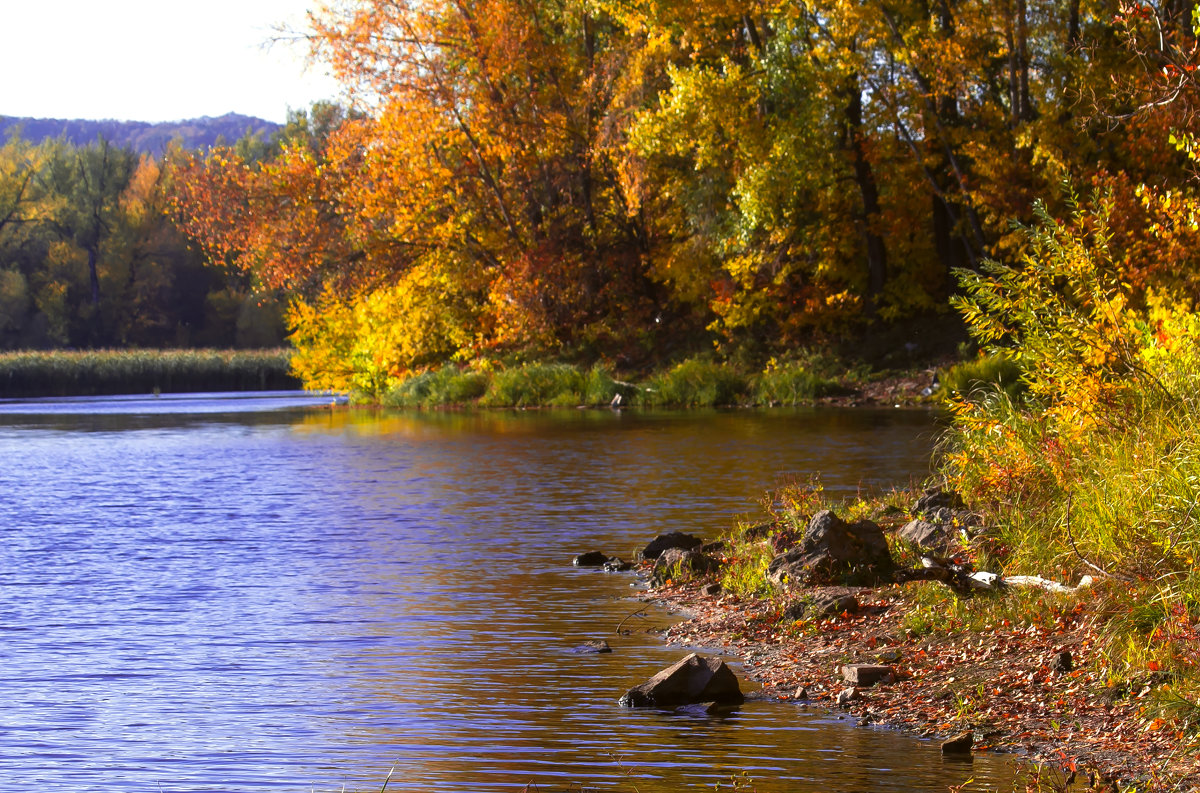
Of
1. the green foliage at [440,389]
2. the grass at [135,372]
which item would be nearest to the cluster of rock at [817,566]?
the green foliage at [440,389]

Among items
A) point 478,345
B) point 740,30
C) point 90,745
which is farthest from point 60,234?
point 90,745

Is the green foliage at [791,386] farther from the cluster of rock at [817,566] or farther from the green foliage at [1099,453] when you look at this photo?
the cluster of rock at [817,566]

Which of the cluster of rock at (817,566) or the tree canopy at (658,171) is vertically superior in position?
the tree canopy at (658,171)

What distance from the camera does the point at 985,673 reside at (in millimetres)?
7996

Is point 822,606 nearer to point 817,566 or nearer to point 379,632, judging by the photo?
point 817,566

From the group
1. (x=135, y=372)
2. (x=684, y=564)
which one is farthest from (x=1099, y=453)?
(x=135, y=372)

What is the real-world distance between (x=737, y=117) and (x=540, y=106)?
9344 mm

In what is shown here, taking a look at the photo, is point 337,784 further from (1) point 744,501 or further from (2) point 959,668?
(1) point 744,501

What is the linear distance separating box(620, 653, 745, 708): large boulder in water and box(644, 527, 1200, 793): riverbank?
35 centimetres

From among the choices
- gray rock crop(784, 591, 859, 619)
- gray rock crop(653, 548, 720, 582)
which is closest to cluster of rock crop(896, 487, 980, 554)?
gray rock crop(784, 591, 859, 619)

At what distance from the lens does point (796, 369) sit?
38094 mm

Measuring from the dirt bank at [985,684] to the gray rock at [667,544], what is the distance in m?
2.36

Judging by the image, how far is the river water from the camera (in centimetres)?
662

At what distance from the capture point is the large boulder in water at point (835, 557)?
34.3ft
